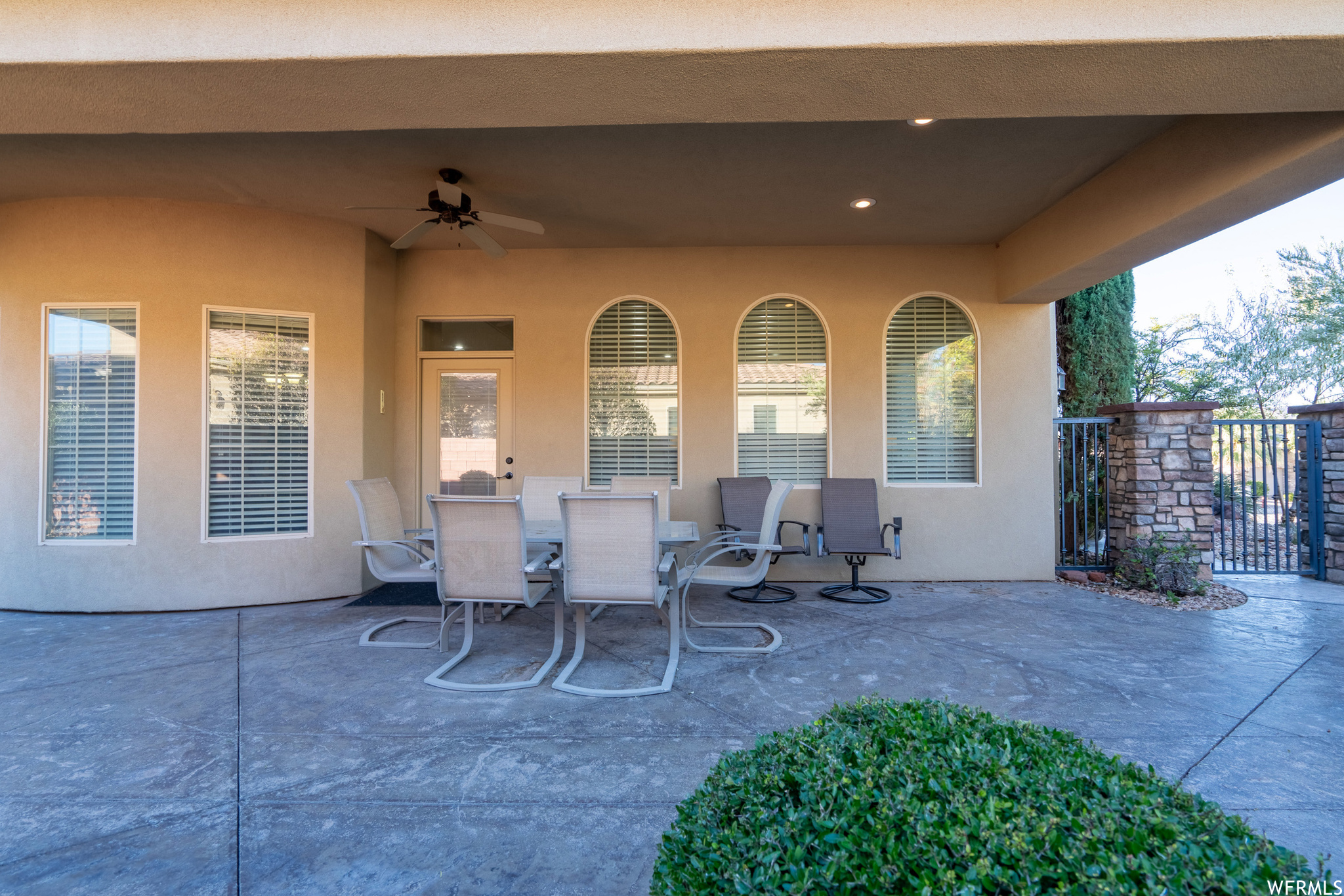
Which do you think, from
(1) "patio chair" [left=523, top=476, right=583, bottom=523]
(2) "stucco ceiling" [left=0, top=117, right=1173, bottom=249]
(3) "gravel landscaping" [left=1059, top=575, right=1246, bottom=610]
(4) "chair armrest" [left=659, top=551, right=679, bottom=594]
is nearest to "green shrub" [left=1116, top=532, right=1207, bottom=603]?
(3) "gravel landscaping" [left=1059, top=575, right=1246, bottom=610]

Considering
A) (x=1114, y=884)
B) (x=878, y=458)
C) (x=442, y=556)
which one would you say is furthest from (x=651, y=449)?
(x=1114, y=884)

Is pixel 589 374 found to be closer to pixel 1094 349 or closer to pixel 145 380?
pixel 145 380

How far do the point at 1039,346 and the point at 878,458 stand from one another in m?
1.74

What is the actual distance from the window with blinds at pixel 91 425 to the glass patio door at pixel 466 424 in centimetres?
203

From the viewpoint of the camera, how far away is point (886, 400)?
5422 mm

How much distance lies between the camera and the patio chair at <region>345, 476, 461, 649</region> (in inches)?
136

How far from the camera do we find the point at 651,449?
5457 millimetres

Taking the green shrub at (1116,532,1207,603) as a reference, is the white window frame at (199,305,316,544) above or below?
above

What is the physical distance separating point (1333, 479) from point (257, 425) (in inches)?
343

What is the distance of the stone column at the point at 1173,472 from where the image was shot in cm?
495

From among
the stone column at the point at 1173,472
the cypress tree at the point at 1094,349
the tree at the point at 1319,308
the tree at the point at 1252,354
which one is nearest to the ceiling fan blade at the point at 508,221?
the stone column at the point at 1173,472

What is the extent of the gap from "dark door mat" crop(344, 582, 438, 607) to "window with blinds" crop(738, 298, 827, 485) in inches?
112

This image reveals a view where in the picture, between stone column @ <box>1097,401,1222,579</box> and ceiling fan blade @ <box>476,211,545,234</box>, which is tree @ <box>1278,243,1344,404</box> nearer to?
stone column @ <box>1097,401,1222,579</box>

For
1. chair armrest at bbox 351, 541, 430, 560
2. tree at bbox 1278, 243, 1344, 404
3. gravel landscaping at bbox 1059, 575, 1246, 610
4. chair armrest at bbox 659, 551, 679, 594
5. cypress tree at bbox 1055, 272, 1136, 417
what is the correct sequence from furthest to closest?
tree at bbox 1278, 243, 1344, 404 < cypress tree at bbox 1055, 272, 1136, 417 < gravel landscaping at bbox 1059, 575, 1246, 610 < chair armrest at bbox 351, 541, 430, 560 < chair armrest at bbox 659, 551, 679, 594
